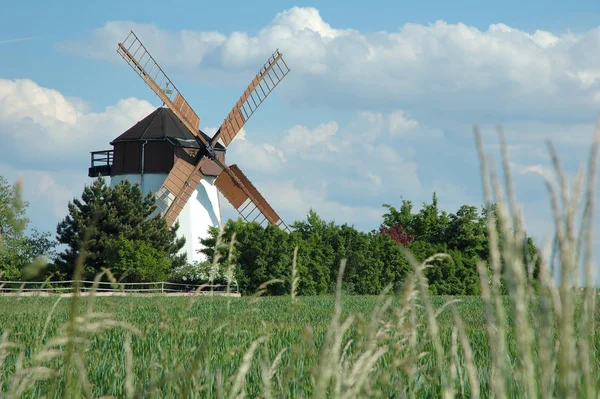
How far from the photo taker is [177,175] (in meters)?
36.7

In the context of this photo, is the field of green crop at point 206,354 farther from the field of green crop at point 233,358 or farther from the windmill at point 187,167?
the windmill at point 187,167

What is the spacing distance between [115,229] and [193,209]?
4.79 metres

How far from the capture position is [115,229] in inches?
1357

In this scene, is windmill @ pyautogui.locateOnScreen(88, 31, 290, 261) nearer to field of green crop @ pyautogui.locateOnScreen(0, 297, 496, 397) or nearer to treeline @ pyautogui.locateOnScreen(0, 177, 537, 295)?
treeline @ pyautogui.locateOnScreen(0, 177, 537, 295)

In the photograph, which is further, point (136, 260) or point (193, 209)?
point (193, 209)

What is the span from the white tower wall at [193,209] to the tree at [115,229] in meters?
1.23

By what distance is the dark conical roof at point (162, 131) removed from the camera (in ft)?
124

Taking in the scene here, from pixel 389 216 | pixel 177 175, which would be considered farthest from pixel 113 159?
pixel 389 216

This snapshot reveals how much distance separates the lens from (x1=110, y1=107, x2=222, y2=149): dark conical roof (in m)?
37.8

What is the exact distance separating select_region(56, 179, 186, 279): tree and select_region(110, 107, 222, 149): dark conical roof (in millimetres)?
3061

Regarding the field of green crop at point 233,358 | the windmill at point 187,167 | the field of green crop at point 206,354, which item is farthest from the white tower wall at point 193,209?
the field of green crop at point 206,354

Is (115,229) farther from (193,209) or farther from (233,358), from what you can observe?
(233,358)

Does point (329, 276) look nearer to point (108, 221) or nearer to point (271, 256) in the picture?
point (271, 256)

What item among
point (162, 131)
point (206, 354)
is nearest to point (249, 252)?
point (162, 131)
